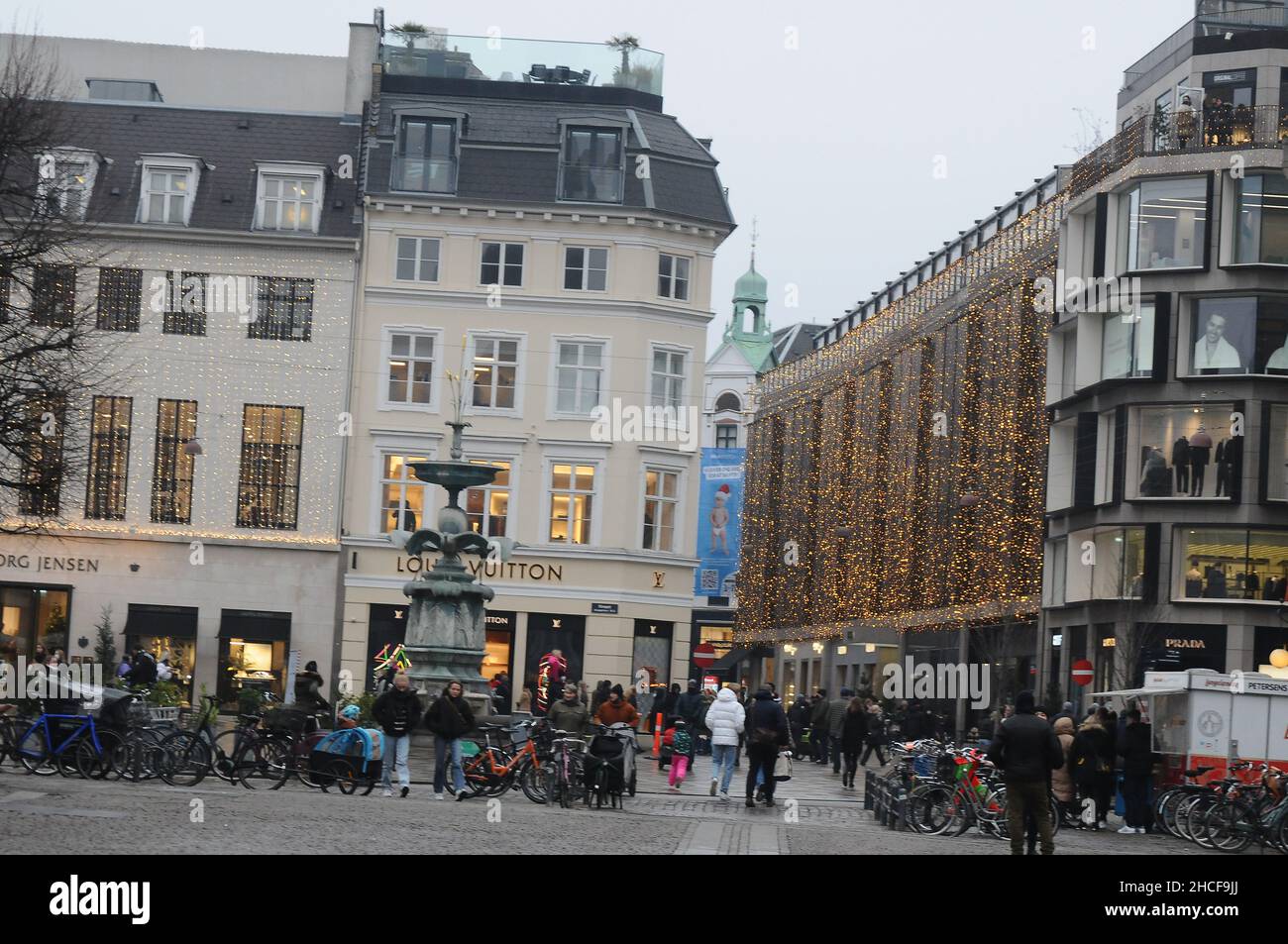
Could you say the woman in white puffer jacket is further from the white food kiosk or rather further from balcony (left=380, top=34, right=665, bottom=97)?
balcony (left=380, top=34, right=665, bottom=97)

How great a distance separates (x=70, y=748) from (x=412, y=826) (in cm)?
650

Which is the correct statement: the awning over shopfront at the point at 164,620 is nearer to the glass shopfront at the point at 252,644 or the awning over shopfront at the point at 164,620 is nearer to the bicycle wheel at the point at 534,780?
the glass shopfront at the point at 252,644

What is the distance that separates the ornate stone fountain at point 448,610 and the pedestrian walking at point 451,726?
875 centimetres

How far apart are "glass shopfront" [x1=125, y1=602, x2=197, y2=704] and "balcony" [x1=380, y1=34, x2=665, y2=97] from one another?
53.8 ft

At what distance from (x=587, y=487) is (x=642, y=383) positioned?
3.11 m

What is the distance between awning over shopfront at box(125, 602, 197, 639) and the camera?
5450 centimetres

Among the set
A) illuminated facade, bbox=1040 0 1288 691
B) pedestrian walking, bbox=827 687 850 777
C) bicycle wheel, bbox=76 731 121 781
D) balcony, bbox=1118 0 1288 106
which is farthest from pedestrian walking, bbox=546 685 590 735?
balcony, bbox=1118 0 1288 106

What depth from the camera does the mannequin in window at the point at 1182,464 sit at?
2016 inches

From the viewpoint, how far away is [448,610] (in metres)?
37.5

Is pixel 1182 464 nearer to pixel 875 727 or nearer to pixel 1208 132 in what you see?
pixel 1208 132

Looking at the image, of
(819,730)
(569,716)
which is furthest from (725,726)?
(819,730)

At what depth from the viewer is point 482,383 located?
56.3 metres

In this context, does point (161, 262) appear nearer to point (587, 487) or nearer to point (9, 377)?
point (587, 487)

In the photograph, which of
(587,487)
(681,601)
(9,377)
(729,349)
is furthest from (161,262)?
(729,349)
